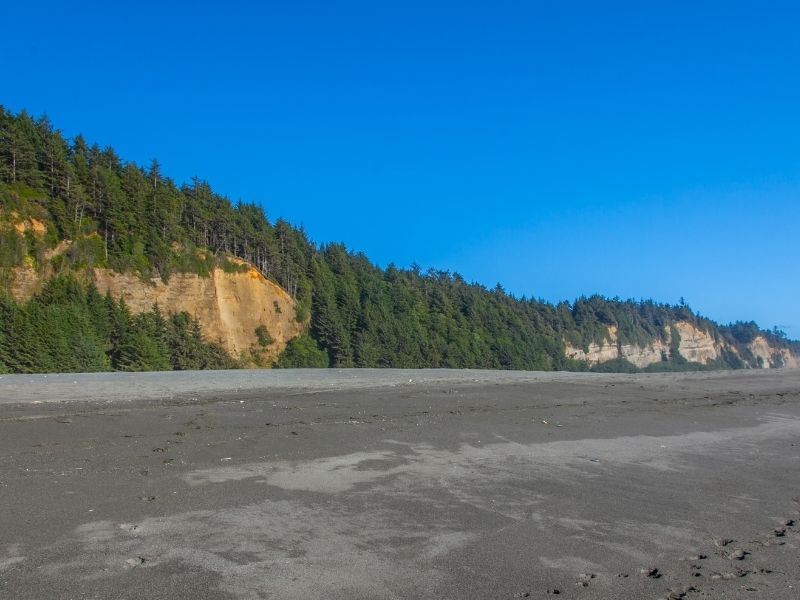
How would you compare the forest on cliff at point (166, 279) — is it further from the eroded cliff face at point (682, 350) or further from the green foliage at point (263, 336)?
the eroded cliff face at point (682, 350)

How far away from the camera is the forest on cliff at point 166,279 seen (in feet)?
142

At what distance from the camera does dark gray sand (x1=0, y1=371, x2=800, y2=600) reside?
502 cm

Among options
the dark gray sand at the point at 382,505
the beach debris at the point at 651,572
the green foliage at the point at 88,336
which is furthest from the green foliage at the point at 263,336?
the beach debris at the point at 651,572

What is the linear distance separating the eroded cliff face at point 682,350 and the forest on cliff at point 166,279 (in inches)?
790

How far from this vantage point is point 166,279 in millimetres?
53094

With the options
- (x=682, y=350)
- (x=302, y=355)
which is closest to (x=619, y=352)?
(x=682, y=350)

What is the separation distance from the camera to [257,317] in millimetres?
62188

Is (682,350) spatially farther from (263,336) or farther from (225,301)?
(225,301)

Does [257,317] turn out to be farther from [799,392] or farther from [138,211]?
[799,392]

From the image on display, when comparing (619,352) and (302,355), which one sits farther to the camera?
(619,352)

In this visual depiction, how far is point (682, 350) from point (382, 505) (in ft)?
532

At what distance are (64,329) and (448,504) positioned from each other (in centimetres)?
4354

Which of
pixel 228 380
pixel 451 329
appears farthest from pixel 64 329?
pixel 451 329

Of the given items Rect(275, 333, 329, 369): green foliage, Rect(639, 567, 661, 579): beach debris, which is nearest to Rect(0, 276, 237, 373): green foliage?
Rect(275, 333, 329, 369): green foliage
